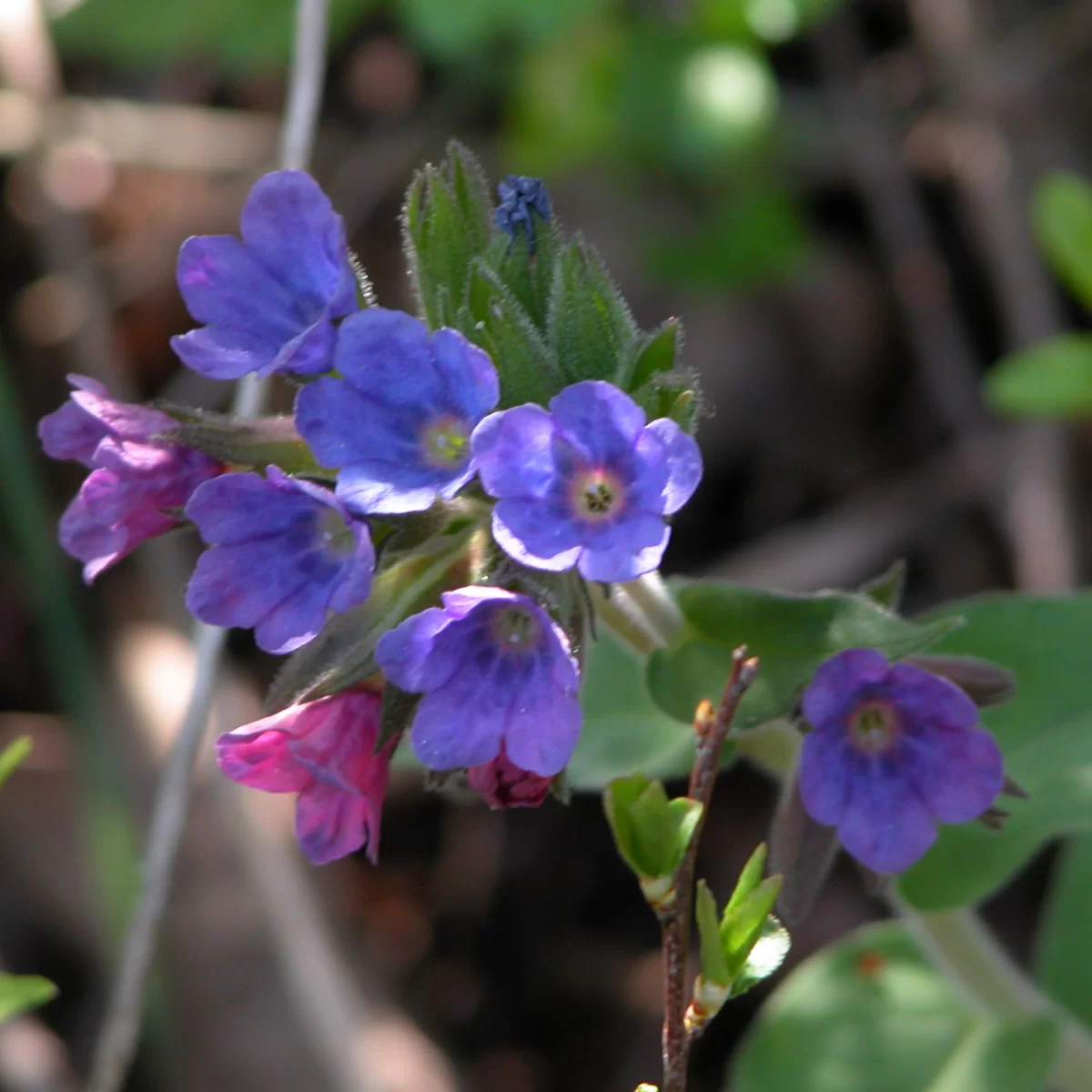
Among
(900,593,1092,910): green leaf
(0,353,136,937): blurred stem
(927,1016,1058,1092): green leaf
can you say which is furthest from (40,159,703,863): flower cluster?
(0,353,136,937): blurred stem

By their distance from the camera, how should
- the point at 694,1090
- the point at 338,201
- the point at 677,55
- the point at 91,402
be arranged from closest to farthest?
the point at 91,402, the point at 694,1090, the point at 677,55, the point at 338,201

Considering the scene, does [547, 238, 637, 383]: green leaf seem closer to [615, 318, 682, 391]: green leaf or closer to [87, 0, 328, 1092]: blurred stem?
[615, 318, 682, 391]: green leaf

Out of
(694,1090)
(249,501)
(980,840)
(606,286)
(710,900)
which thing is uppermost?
(606,286)

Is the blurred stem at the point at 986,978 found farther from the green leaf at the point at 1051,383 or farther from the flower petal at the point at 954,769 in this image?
the green leaf at the point at 1051,383

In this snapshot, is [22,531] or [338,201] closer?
[22,531]

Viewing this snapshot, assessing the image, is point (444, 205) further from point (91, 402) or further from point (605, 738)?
point (605, 738)

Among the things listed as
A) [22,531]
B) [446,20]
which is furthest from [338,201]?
[22,531]

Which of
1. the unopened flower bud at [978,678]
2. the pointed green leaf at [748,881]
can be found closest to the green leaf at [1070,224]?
the unopened flower bud at [978,678]
